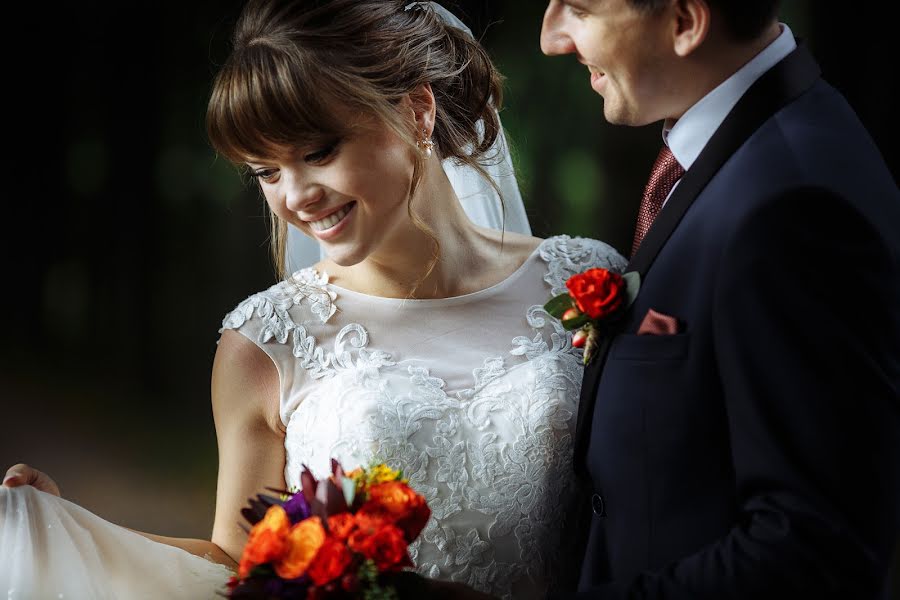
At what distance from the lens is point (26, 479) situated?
4.91 ft

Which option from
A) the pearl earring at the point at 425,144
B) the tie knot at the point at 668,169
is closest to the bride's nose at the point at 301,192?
the pearl earring at the point at 425,144

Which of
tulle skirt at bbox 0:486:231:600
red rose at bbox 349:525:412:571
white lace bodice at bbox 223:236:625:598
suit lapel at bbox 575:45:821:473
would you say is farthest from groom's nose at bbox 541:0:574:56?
tulle skirt at bbox 0:486:231:600

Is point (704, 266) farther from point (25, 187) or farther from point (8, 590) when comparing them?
point (25, 187)

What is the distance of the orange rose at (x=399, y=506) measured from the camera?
1.16 m

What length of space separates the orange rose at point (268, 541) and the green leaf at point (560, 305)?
1.83 ft

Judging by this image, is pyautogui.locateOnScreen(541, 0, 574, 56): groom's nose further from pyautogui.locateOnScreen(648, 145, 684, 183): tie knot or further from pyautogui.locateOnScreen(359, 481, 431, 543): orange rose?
pyautogui.locateOnScreen(359, 481, 431, 543): orange rose

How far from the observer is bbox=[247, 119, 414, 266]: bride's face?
1688 millimetres

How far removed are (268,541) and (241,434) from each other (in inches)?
28.8

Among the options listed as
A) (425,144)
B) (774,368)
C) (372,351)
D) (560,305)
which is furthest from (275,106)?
(774,368)

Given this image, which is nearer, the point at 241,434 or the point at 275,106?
the point at 275,106

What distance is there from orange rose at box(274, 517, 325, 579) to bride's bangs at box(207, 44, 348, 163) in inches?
31.2

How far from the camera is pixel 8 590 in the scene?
1.40 metres

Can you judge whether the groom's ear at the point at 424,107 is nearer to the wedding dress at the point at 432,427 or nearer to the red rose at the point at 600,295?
the wedding dress at the point at 432,427

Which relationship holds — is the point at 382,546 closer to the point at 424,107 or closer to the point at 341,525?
the point at 341,525
